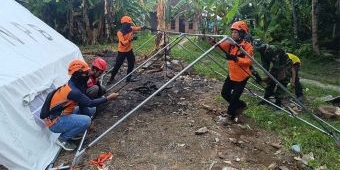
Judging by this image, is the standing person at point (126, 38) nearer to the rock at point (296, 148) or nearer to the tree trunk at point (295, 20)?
the rock at point (296, 148)

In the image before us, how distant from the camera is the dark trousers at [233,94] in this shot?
605 centimetres

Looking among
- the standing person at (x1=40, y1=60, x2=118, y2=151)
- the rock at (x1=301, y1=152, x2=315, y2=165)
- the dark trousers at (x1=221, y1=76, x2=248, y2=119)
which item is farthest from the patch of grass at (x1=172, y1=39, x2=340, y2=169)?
the standing person at (x1=40, y1=60, x2=118, y2=151)

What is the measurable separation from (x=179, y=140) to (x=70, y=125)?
157 centimetres

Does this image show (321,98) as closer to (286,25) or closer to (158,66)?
(158,66)

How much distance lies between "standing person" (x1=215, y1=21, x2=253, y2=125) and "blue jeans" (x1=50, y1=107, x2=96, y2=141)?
2300mm

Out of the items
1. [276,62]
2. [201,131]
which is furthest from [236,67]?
[276,62]

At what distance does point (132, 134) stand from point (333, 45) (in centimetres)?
1066

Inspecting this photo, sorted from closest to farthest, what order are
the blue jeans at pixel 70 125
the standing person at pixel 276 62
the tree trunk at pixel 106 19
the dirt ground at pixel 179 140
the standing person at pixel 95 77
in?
the dirt ground at pixel 179 140
the blue jeans at pixel 70 125
the standing person at pixel 95 77
the standing person at pixel 276 62
the tree trunk at pixel 106 19

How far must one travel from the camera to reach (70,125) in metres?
5.12

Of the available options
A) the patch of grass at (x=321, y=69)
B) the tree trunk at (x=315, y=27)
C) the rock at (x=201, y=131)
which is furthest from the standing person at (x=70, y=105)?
the tree trunk at (x=315, y=27)

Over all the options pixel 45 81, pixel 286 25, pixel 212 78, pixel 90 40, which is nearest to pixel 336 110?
pixel 212 78

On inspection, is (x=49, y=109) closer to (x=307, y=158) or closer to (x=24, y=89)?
(x=24, y=89)

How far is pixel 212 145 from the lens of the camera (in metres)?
5.32

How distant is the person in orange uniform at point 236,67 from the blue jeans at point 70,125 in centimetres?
230
